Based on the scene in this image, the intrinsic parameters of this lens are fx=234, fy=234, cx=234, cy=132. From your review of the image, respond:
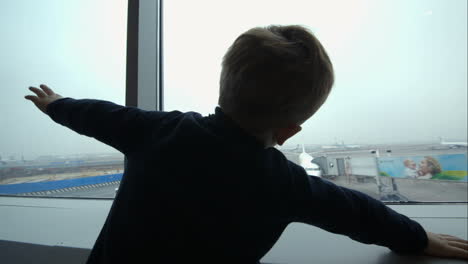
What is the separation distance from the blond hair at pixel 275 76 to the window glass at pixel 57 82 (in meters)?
0.90

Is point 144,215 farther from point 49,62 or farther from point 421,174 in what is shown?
point 49,62

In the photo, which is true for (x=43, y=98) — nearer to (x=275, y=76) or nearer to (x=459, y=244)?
(x=275, y=76)

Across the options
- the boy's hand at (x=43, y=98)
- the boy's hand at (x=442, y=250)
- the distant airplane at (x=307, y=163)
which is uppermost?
the boy's hand at (x=43, y=98)

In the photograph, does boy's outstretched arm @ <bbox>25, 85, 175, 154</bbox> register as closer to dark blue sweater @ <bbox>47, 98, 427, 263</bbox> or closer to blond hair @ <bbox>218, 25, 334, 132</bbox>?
dark blue sweater @ <bbox>47, 98, 427, 263</bbox>

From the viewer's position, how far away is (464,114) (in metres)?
0.80

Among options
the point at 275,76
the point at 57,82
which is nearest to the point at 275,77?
the point at 275,76

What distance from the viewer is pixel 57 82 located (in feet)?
3.94

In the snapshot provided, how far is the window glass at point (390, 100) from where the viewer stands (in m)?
0.84

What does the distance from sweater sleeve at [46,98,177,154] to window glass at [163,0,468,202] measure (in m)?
0.39

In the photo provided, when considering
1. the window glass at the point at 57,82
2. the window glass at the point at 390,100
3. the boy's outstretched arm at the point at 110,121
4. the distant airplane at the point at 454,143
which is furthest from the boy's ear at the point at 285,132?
the window glass at the point at 57,82

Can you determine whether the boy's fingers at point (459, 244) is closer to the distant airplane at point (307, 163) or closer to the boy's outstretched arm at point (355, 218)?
the boy's outstretched arm at point (355, 218)

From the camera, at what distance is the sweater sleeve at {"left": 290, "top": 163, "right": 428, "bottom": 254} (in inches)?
18.0

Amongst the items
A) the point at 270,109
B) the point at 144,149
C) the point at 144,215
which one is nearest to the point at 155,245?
the point at 144,215

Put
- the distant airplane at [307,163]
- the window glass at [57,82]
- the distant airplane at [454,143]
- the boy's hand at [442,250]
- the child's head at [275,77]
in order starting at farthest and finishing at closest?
the window glass at [57,82], the distant airplane at [307,163], the distant airplane at [454,143], the boy's hand at [442,250], the child's head at [275,77]
